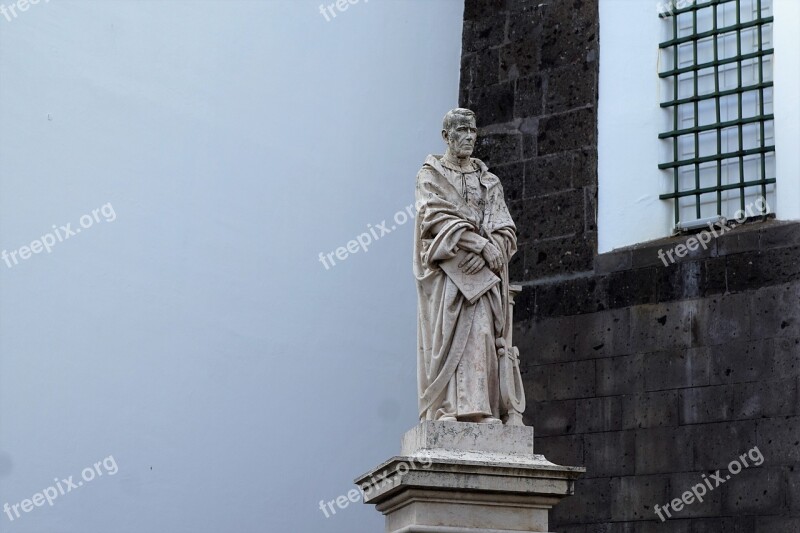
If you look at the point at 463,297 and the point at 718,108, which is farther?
the point at 718,108

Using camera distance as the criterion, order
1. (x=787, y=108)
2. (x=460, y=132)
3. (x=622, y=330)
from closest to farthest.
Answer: (x=460, y=132)
(x=787, y=108)
(x=622, y=330)

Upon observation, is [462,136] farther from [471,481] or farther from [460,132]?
[471,481]

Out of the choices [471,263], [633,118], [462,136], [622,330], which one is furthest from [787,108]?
[471,263]

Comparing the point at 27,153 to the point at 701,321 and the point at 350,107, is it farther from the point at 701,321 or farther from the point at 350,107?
the point at 701,321

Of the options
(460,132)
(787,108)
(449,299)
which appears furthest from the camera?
(787,108)

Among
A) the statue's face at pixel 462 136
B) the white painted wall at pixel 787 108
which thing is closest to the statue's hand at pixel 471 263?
the statue's face at pixel 462 136

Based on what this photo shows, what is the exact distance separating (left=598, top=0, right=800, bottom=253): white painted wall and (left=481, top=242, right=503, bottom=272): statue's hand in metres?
3.38

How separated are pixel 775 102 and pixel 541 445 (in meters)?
3.26

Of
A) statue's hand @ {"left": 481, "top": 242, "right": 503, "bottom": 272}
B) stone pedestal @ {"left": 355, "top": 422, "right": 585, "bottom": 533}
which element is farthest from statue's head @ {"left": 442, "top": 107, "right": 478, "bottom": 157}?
stone pedestal @ {"left": 355, "top": 422, "right": 585, "bottom": 533}

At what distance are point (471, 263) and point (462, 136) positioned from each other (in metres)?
0.80

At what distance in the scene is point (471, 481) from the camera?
723cm

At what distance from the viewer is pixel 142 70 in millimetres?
10812

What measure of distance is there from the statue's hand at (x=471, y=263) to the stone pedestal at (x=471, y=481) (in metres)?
0.89

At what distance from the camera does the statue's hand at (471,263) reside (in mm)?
7738
